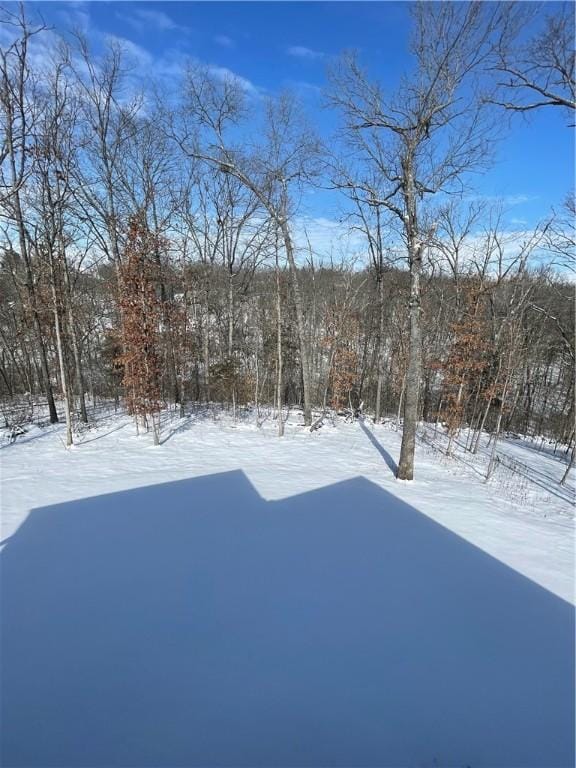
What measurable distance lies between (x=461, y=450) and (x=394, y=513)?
6998 millimetres

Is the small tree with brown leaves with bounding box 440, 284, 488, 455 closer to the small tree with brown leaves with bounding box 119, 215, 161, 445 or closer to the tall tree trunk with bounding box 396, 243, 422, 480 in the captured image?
the tall tree trunk with bounding box 396, 243, 422, 480

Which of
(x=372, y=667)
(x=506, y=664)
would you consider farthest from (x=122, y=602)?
(x=506, y=664)

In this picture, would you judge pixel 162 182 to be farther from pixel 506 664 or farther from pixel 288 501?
pixel 506 664

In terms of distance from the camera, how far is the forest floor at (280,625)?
7.83 ft

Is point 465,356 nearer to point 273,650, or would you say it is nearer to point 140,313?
point 140,313

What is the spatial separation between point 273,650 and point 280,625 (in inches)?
10.9

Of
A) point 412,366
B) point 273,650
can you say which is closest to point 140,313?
point 412,366

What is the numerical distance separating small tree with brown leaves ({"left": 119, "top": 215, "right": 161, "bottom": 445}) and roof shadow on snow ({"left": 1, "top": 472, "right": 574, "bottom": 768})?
4427mm

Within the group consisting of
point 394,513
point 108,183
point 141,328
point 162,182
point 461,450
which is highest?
point 162,182

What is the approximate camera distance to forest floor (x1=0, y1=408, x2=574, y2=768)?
239 centimetres

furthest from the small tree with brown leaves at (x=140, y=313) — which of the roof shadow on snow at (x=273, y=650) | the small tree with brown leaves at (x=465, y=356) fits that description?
the small tree with brown leaves at (x=465, y=356)

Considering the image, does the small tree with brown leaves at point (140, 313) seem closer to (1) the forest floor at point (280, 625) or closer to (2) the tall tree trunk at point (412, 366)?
(1) the forest floor at point (280, 625)

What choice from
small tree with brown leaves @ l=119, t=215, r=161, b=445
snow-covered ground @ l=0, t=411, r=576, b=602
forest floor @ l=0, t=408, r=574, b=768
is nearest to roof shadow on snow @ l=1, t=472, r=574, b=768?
forest floor @ l=0, t=408, r=574, b=768

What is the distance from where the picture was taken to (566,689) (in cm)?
277
